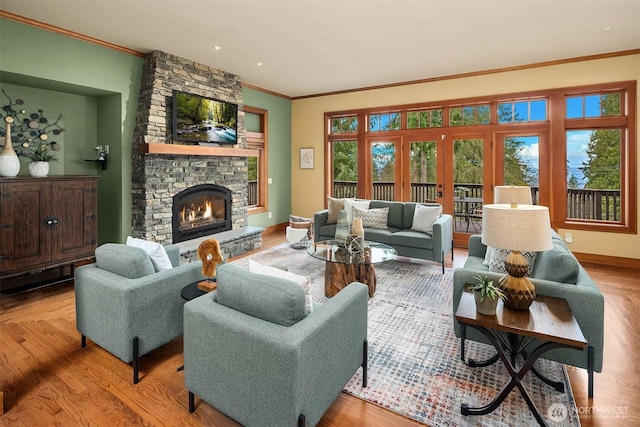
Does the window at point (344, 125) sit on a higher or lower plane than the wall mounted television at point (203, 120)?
higher

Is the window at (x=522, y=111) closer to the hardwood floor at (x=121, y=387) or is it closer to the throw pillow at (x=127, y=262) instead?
the hardwood floor at (x=121, y=387)

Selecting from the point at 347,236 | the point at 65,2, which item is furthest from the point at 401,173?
the point at 65,2

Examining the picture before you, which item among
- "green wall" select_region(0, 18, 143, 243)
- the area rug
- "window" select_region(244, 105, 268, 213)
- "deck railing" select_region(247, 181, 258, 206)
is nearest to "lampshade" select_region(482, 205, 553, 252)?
the area rug

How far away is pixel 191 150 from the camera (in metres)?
5.10

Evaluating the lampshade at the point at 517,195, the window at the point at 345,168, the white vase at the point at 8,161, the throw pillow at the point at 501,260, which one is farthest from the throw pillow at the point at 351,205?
the white vase at the point at 8,161

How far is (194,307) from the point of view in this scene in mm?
1911

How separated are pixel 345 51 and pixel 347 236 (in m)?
2.63

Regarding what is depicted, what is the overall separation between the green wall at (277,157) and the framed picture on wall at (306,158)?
33cm

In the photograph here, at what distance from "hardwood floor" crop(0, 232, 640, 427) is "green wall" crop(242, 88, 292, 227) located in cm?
441

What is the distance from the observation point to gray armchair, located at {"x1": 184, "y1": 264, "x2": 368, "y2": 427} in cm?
158

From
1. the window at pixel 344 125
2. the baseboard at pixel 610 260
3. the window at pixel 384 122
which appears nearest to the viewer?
the baseboard at pixel 610 260

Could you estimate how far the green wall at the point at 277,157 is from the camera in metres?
7.28

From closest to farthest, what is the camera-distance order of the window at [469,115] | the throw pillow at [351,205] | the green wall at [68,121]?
the green wall at [68,121] < the throw pillow at [351,205] < the window at [469,115]

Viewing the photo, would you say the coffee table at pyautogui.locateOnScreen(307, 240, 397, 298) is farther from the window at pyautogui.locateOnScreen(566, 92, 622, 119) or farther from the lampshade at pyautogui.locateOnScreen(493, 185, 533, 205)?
the window at pyautogui.locateOnScreen(566, 92, 622, 119)
